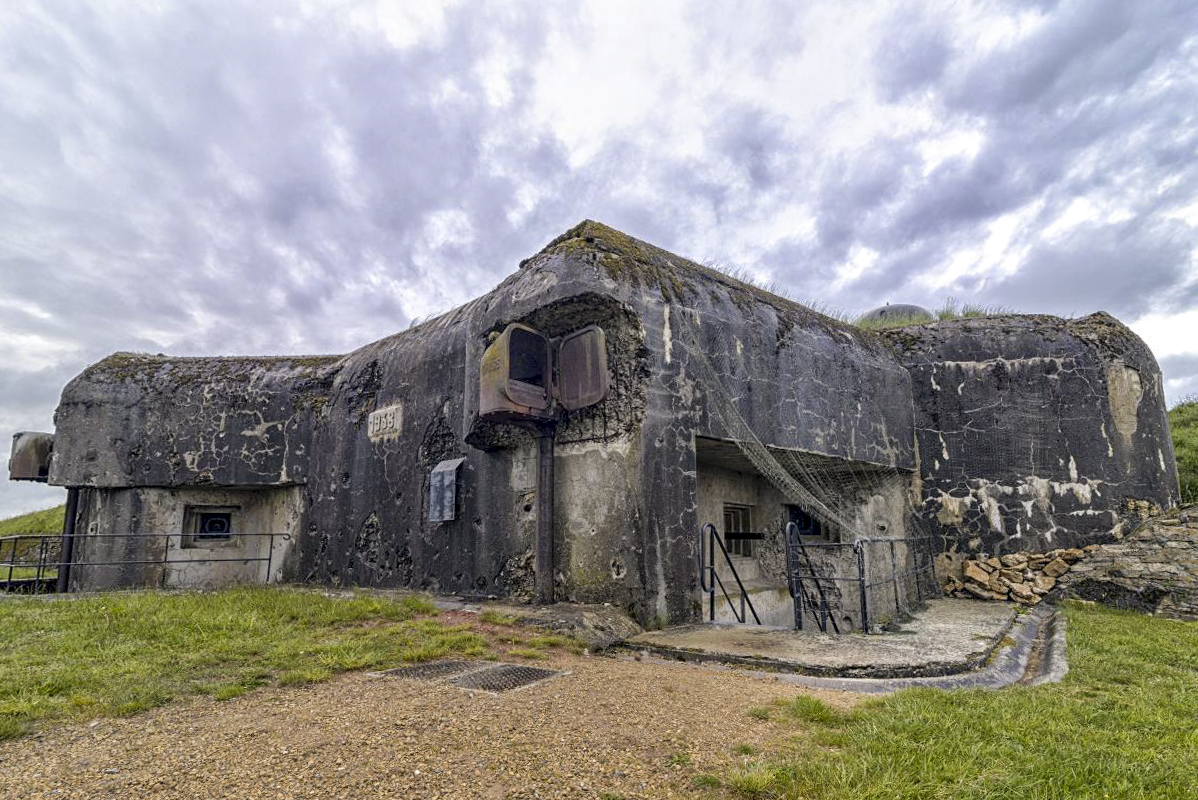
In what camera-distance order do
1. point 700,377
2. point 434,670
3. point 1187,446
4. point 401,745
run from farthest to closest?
point 1187,446
point 700,377
point 434,670
point 401,745

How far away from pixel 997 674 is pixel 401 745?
4.81m

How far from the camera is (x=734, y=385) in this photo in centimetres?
904

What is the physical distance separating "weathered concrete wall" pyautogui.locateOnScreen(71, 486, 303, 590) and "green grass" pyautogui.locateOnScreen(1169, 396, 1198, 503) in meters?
17.3

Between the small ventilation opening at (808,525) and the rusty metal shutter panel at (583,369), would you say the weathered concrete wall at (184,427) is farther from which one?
the small ventilation opening at (808,525)

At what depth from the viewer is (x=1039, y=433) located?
12.0 metres

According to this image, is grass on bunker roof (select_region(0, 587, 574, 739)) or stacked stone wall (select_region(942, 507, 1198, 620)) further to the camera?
stacked stone wall (select_region(942, 507, 1198, 620))

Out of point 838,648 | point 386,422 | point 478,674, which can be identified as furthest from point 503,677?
point 386,422

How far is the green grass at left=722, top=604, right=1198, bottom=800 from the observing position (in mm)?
3092

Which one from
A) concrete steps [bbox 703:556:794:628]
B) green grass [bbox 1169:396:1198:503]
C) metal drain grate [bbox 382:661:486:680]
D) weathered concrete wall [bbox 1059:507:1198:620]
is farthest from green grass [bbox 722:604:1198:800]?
green grass [bbox 1169:396:1198:503]

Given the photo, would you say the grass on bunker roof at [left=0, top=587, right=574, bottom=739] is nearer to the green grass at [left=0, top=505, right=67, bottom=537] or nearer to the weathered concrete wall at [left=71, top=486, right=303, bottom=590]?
the weathered concrete wall at [left=71, top=486, right=303, bottom=590]

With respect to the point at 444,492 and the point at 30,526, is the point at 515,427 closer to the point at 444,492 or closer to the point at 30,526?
the point at 444,492

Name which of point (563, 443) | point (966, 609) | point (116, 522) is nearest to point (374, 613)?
point (563, 443)

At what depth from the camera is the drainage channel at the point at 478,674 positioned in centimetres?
475

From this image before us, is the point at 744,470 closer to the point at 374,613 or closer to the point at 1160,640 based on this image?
the point at 1160,640
